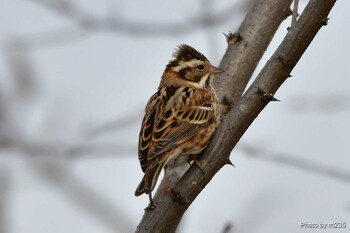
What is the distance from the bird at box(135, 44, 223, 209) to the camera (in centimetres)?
566

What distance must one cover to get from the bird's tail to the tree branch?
1.14 ft

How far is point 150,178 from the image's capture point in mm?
5391

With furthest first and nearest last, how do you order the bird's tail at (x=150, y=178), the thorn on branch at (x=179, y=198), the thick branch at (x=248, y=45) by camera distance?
the thick branch at (x=248, y=45), the bird's tail at (x=150, y=178), the thorn on branch at (x=179, y=198)

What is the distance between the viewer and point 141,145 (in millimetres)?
5992

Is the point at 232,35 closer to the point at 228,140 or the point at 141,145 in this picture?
the point at 141,145

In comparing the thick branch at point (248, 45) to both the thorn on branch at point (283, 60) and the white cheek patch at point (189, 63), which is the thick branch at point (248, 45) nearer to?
the white cheek patch at point (189, 63)

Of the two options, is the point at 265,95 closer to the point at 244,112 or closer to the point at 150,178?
the point at 244,112

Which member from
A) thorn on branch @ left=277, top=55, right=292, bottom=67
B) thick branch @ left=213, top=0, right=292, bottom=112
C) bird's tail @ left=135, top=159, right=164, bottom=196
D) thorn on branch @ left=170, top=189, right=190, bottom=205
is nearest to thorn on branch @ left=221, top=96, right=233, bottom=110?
thick branch @ left=213, top=0, right=292, bottom=112

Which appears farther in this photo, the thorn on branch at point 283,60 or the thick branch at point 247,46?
the thick branch at point 247,46

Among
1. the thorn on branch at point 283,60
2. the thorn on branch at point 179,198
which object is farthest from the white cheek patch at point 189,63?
the thorn on branch at point 283,60

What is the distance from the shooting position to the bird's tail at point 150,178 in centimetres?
526

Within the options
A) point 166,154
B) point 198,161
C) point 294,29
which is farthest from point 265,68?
point 166,154

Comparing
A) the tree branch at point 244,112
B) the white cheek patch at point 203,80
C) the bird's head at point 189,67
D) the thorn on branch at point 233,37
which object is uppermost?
the bird's head at point 189,67

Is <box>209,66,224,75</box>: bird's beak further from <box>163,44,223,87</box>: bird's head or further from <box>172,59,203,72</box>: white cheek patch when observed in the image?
<box>172,59,203,72</box>: white cheek patch
